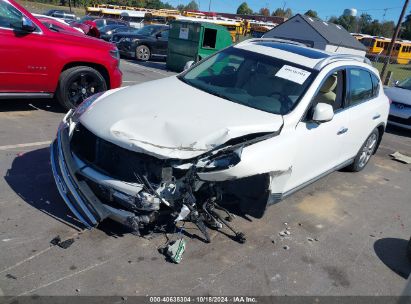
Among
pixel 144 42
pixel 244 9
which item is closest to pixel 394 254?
pixel 144 42

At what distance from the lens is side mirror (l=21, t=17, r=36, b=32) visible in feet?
19.5

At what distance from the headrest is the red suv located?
4037 millimetres

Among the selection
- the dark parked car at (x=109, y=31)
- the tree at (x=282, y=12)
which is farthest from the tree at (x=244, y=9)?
the dark parked car at (x=109, y=31)

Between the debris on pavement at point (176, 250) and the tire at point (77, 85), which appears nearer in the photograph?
the debris on pavement at point (176, 250)

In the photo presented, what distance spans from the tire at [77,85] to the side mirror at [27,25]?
33.3 inches

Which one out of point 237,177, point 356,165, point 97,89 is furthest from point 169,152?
point 97,89

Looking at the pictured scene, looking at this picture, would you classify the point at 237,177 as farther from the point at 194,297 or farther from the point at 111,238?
the point at 111,238

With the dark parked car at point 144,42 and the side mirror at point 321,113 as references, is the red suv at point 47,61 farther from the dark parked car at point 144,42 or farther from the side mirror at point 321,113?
the dark parked car at point 144,42

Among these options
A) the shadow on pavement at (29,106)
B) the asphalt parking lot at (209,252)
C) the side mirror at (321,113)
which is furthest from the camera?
the shadow on pavement at (29,106)

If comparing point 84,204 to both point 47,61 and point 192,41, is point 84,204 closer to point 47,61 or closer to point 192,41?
point 47,61

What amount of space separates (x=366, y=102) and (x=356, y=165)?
1.05 m

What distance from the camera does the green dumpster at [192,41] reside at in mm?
14562

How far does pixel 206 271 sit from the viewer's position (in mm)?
3281

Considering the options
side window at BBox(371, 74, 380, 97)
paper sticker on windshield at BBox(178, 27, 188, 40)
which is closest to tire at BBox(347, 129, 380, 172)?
side window at BBox(371, 74, 380, 97)
